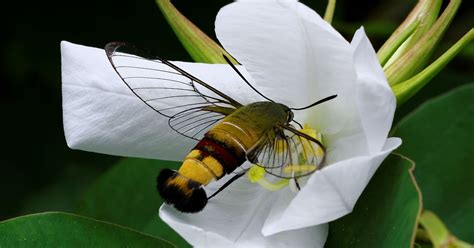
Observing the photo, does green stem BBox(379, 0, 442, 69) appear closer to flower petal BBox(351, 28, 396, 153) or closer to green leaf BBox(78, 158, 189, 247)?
flower petal BBox(351, 28, 396, 153)

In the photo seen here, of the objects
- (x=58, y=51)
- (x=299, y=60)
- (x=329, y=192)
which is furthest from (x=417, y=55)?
(x=58, y=51)

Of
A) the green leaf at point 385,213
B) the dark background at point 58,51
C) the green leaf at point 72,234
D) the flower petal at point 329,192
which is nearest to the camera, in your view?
the flower petal at point 329,192

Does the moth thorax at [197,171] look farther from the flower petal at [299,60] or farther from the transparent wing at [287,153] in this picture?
the flower petal at [299,60]

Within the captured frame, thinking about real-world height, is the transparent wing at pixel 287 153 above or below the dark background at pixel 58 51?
above

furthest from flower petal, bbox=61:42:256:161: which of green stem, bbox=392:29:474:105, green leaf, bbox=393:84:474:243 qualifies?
green leaf, bbox=393:84:474:243

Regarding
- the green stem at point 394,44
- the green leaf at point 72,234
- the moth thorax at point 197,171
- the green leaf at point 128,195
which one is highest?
the green stem at point 394,44

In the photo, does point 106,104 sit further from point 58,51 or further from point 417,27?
point 58,51

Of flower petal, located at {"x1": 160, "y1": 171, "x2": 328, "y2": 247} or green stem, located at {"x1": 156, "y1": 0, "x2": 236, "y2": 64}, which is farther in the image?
green stem, located at {"x1": 156, "y1": 0, "x2": 236, "y2": 64}

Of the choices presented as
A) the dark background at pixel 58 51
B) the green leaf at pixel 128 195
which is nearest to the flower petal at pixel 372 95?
the green leaf at pixel 128 195
